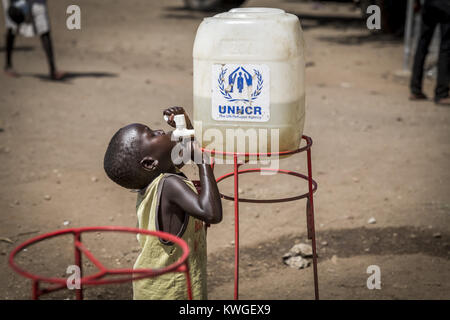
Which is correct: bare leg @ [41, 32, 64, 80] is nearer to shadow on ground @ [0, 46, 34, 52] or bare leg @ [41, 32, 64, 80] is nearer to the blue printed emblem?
shadow on ground @ [0, 46, 34, 52]

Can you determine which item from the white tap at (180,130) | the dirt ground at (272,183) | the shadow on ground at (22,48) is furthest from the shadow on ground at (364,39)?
the white tap at (180,130)

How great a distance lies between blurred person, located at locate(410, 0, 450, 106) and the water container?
4702 millimetres

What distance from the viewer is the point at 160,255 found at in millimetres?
2309

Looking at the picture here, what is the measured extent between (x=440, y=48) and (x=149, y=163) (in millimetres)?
5411

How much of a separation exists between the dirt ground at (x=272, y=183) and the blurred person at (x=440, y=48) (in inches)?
8.5

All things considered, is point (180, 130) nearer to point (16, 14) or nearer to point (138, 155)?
point (138, 155)

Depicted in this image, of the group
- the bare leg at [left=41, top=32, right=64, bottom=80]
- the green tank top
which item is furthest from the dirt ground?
the green tank top

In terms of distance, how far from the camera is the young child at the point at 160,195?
2207 millimetres

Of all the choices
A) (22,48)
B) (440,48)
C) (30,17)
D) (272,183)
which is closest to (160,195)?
(272,183)

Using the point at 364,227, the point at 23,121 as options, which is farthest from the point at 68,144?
the point at 364,227

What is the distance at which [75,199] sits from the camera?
456 centimetres

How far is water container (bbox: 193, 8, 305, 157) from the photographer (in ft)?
7.57

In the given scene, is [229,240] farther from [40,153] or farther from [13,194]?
[40,153]

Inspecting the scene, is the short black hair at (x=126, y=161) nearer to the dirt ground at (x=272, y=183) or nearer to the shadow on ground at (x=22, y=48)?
the dirt ground at (x=272, y=183)
